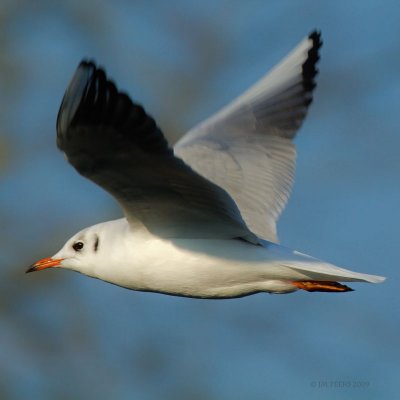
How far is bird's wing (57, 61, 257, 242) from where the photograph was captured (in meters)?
3.97

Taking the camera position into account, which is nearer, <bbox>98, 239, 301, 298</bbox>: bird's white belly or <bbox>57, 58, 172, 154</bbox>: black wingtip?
<bbox>57, 58, 172, 154</bbox>: black wingtip

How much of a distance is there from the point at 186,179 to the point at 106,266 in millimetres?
719

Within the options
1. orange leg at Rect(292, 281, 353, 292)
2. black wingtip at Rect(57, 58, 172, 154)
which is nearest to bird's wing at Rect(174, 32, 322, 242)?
orange leg at Rect(292, 281, 353, 292)

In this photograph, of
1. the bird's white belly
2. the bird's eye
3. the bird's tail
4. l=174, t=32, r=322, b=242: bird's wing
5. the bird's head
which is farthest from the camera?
l=174, t=32, r=322, b=242: bird's wing

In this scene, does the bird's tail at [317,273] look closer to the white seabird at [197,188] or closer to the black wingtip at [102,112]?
the white seabird at [197,188]

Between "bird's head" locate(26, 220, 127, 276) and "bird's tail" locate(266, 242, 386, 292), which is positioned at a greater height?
"bird's tail" locate(266, 242, 386, 292)

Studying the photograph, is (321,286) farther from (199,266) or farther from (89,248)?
(89,248)

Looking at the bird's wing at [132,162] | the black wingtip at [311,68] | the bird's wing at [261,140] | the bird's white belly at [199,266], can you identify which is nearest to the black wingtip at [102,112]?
the bird's wing at [132,162]

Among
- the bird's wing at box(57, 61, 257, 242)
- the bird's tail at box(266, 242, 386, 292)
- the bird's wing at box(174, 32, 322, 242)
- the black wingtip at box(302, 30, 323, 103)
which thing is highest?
the black wingtip at box(302, 30, 323, 103)

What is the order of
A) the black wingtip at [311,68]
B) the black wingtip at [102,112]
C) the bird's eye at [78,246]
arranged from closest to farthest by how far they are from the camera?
the black wingtip at [102,112] → the bird's eye at [78,246] → the black wingtip at [311,68]

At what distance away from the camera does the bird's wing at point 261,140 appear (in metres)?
5.24

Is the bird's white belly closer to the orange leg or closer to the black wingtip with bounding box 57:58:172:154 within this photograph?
the orange leg

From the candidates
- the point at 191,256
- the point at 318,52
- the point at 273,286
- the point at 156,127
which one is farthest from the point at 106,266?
the point at 318,52

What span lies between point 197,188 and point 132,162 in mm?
298
